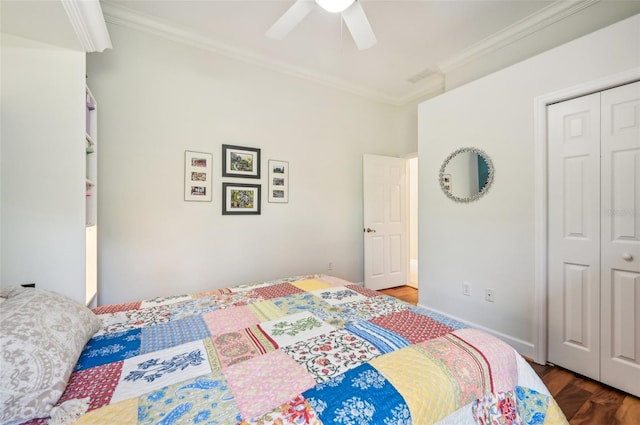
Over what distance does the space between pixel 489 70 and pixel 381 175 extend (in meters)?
1.66

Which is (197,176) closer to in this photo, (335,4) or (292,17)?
(292,17)

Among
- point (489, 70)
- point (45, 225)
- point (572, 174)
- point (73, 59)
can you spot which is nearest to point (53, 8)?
point (73, 59)

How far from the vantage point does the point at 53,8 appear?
1.42m

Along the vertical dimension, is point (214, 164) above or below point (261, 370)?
above

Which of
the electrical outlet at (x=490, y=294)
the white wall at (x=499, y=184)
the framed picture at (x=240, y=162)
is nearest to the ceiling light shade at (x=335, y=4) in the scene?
the white wall at (x=499, y=184)

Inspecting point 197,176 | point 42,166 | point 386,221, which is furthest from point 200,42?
point 386,221

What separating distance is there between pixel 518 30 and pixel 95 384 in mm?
3781

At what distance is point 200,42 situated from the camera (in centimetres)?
272

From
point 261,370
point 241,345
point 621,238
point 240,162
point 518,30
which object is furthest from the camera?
point 240,162

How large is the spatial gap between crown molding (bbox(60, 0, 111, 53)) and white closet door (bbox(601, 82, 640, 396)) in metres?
3.17

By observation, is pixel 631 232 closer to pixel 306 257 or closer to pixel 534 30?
pixel 534 30

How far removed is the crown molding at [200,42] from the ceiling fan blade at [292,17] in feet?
3.72

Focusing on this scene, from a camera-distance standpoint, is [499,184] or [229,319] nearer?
[229,319]

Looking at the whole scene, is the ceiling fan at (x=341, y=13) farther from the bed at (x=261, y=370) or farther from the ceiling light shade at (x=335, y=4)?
the bed at (x=261, y=370)
